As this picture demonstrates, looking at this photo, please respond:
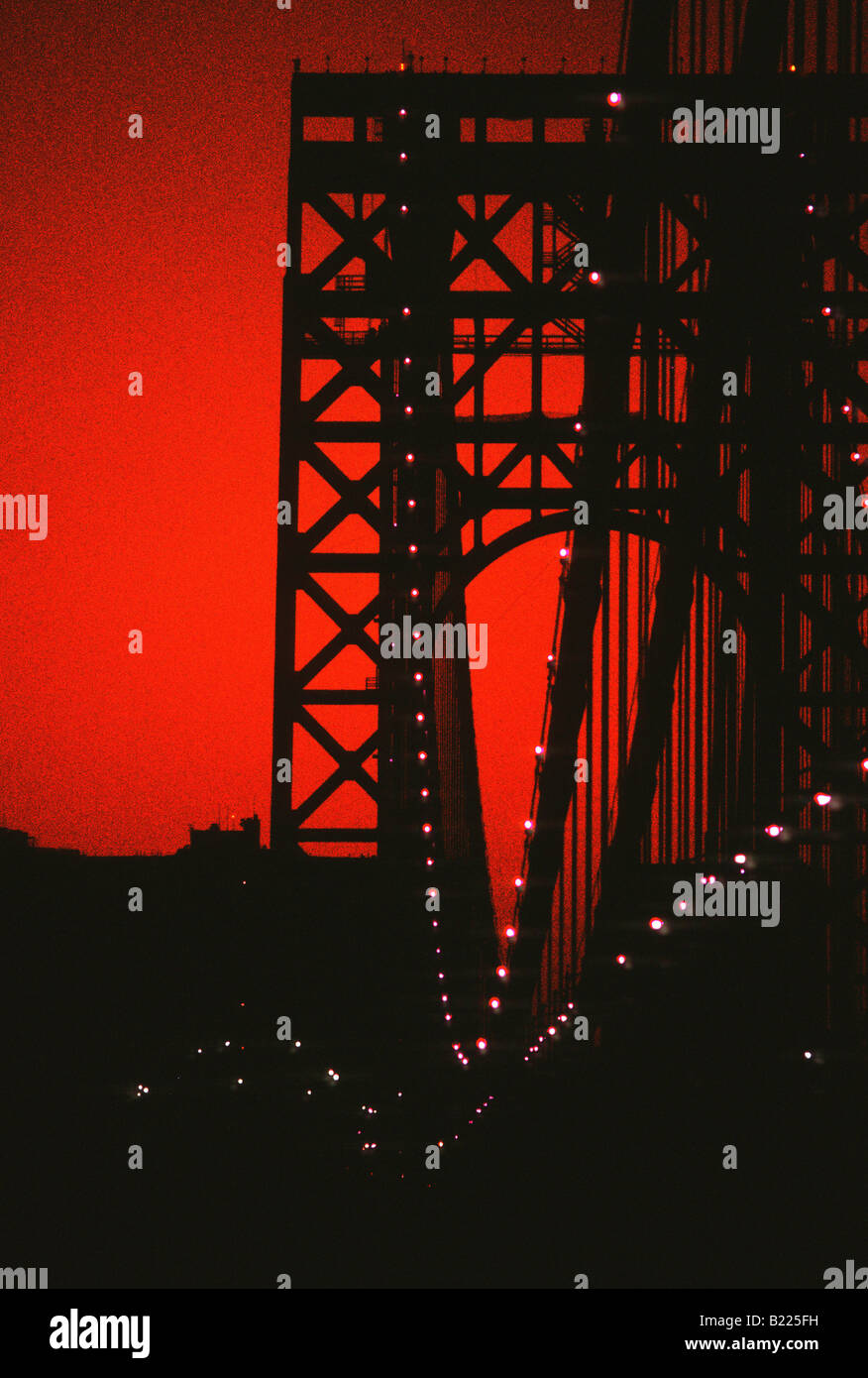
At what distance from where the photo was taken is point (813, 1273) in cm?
1369

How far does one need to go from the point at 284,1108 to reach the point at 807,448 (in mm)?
14453

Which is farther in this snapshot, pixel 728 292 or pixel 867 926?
pixel 867 926

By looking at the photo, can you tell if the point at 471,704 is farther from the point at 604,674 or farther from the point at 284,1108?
the point at 284,1108

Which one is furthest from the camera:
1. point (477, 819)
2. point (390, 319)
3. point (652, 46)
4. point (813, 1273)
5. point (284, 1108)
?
point (284, 1108)

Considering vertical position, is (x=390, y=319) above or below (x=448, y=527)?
above

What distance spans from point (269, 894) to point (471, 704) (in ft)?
34.2

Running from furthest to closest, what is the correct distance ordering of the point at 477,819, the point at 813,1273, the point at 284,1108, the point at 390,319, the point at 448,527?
the point at 284,1108
the point at 477,819
the point at 448,527
the point at 390,319
the point at 813,1273
